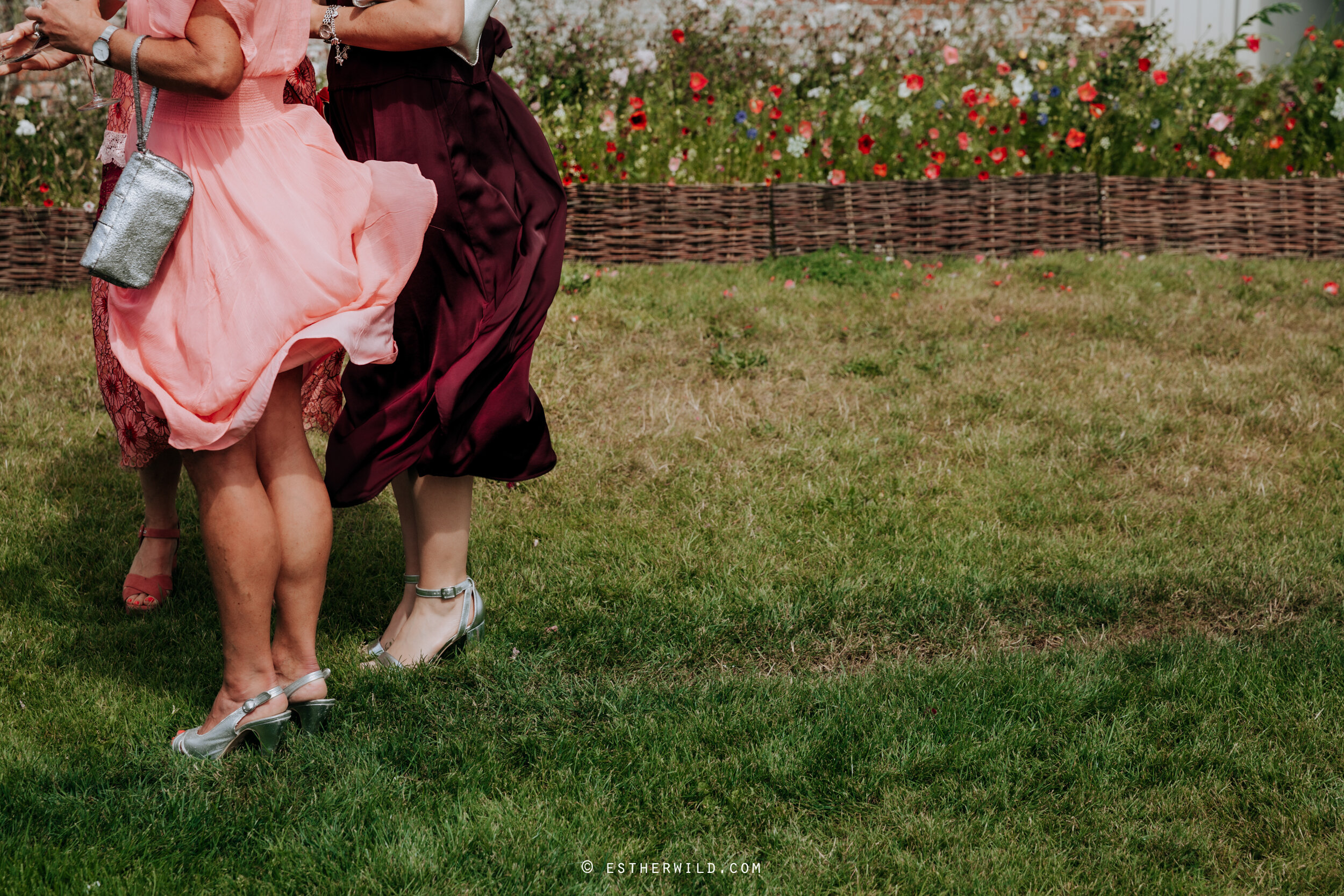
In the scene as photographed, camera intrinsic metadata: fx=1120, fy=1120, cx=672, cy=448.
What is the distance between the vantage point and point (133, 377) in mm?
2125

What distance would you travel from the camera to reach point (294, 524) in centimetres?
226

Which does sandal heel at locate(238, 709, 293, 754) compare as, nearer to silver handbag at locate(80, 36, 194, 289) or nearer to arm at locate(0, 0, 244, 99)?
silver handbag at locate(80, 36, 194, 289)

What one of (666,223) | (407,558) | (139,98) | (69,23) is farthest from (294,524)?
(666,223)

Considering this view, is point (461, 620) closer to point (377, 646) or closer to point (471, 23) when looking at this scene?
point (377, 646)

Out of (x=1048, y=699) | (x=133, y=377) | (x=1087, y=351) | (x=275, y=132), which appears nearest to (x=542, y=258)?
(x=275, y=132)

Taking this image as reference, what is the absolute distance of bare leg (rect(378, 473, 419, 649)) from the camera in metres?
2.80

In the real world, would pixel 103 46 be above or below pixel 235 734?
above

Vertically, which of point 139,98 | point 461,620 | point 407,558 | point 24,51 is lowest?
point 461,620

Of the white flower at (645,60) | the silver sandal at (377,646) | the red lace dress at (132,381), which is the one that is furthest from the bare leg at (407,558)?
the white flower at (645,60)

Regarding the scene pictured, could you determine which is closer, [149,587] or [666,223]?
[149,587]

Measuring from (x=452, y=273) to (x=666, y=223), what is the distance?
350 centimetres

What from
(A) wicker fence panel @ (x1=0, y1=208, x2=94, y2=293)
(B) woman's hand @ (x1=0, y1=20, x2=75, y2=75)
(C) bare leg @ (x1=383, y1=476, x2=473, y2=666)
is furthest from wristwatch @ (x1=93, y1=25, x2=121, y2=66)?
(A) wicker fence panel @ (x1=0, y1=208, x2=94, y2=293)

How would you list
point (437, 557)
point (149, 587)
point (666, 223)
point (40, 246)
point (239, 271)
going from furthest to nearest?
point (666, 223) < point (40, 246) < point (149, 587) < point (437, 557) < point (239, 271)

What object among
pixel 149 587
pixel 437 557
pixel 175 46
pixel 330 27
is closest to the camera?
pixel 175 46
